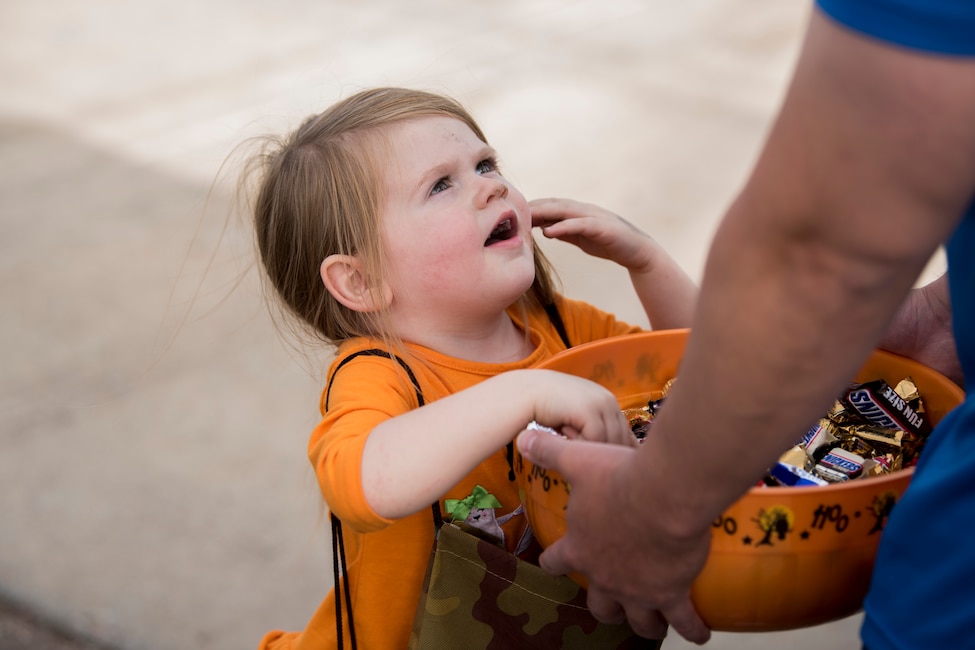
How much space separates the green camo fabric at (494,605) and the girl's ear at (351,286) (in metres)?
0.40

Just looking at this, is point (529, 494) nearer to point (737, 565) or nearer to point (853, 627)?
point (737, 565)

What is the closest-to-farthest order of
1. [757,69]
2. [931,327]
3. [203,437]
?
1. [931,327]
2. [203,437]
3. [757,69]

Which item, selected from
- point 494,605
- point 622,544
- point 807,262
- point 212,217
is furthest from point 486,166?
point 212,217

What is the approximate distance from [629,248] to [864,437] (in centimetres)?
56

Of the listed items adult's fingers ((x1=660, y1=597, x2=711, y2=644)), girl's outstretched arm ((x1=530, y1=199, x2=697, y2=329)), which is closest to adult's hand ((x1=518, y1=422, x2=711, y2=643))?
adult's fingers ((x1=660, y1=597, x2=711, y2=644))

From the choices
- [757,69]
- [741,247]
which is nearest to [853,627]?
[741,247]

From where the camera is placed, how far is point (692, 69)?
4656 mm

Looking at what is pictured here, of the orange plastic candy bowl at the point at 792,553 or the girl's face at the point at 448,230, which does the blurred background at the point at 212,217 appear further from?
the orange plastic candy bowl at the point at 792,553

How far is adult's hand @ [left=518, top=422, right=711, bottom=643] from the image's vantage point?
88 centimetres

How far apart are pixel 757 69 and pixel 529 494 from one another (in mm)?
3912

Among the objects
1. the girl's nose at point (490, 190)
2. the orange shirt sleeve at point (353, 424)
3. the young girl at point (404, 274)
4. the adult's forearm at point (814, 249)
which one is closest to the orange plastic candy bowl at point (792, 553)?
the adult's forearm at point (814, 249)

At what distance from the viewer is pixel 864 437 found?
1223mm

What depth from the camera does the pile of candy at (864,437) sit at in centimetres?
115

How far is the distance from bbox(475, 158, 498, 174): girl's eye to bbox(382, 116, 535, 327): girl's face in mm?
21
